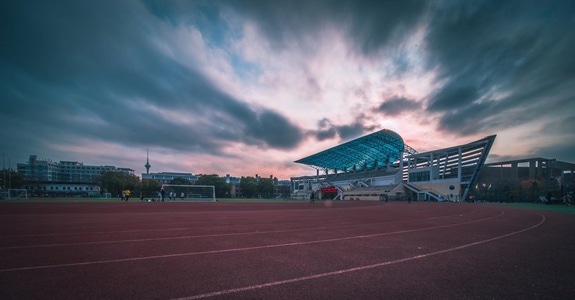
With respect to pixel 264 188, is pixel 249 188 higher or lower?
higher

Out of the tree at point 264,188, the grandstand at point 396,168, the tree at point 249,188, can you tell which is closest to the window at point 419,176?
the grandstand at point 396,168

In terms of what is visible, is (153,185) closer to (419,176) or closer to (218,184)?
(218,184)

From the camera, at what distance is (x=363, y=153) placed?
8606 centimetres

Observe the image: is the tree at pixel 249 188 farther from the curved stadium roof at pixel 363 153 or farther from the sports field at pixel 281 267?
the sports field at pixel 281 267

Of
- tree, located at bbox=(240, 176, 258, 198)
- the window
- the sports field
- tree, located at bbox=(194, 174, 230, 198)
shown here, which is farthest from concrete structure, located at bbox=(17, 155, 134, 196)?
the sports field

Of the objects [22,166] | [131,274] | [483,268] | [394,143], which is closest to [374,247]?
[483,268]

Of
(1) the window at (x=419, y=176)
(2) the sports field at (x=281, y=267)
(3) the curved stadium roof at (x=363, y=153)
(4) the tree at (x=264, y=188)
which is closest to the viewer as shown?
(2) the sports field at (x=281, y=267)

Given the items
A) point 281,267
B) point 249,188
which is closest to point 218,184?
point 249,188

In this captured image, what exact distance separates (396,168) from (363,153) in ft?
38.5

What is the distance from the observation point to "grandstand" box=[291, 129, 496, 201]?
2297 inches

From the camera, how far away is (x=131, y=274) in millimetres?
4953

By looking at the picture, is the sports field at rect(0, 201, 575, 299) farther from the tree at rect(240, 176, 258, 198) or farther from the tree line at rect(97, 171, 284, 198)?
the tree at rect(240, 176, 258, 198)

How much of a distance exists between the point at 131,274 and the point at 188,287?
5.02ft

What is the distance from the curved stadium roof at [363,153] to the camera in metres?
73.5
